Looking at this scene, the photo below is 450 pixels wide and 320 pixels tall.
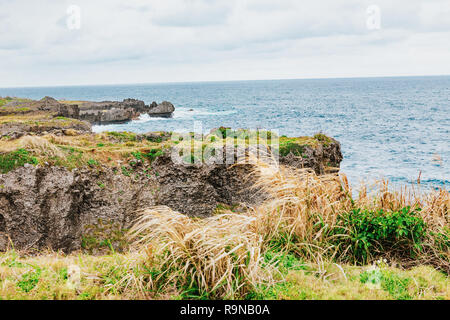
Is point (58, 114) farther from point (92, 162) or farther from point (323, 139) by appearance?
point (323, 139)

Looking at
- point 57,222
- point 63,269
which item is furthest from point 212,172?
point 63,269

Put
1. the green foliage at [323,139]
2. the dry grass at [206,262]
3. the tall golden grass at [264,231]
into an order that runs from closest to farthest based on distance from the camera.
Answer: the dry grass at [206,262]
the tall golden grass at [264,231]
the green foliage at [323,139]

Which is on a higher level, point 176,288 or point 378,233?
point 378,233

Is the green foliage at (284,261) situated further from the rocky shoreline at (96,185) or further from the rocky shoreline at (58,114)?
the rocky shoreline at (58,114)

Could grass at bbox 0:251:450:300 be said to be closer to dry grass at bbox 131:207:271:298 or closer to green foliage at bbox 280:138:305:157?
dry grass at bbox 131:207:271:298

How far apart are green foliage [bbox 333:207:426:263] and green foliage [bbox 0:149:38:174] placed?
30.5 feet

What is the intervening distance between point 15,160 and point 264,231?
853 centimetres

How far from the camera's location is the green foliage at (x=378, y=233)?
18.3 ft

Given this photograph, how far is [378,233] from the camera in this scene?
5605 mm

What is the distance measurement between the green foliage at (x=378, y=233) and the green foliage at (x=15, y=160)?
9.29m

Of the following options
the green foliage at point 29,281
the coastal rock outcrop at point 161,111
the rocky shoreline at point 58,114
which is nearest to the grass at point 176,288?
the green foliage at point 29,281

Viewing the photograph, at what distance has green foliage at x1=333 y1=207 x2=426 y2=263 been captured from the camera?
5.59 meters

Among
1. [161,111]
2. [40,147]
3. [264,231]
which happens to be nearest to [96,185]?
[40,147]
